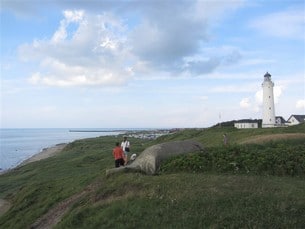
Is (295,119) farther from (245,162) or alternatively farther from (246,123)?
(245,162)

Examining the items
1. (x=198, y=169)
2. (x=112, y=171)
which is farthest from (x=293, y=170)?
(x=112, y=171)

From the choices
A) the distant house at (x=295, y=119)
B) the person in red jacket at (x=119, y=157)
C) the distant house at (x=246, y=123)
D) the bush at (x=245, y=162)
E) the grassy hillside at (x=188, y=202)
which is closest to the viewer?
the grassy hillside at (x=188, y=202)

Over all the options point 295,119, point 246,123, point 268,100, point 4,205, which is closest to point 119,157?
point 4,205

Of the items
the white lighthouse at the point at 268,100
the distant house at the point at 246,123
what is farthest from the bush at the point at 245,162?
the distant house at the point at 246,123

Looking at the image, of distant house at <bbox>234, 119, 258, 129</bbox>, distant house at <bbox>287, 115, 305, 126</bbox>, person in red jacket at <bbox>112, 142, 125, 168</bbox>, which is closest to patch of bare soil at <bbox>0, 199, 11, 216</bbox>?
person in red jacket at <bbox>112, 142, 125, 168</bbox>

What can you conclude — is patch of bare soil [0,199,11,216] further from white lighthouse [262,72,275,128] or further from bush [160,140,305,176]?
white lighthouse [262,72,275,128]

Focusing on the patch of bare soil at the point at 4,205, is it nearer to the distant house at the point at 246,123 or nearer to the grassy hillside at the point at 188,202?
the grassy hillside at the point at 188,202

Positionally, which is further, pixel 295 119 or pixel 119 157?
pixel 295 119

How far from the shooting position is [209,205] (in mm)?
12898

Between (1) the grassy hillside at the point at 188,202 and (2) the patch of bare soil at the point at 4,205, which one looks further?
(2) the patch of bare soil at the point at 4,205

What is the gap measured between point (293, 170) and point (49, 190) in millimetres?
14097

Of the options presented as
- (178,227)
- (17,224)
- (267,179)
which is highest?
(267,179)

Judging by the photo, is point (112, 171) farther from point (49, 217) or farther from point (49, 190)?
point (49, 190)

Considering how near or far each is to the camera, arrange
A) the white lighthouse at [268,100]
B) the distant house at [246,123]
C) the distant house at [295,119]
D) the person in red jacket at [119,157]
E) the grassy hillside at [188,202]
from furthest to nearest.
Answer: the distant house at [295,119] → the distant house at [246,123] → the white lighthouse at [268,100] → the person in red jacket at [119,157] → the grassy hillside at [188,202]
